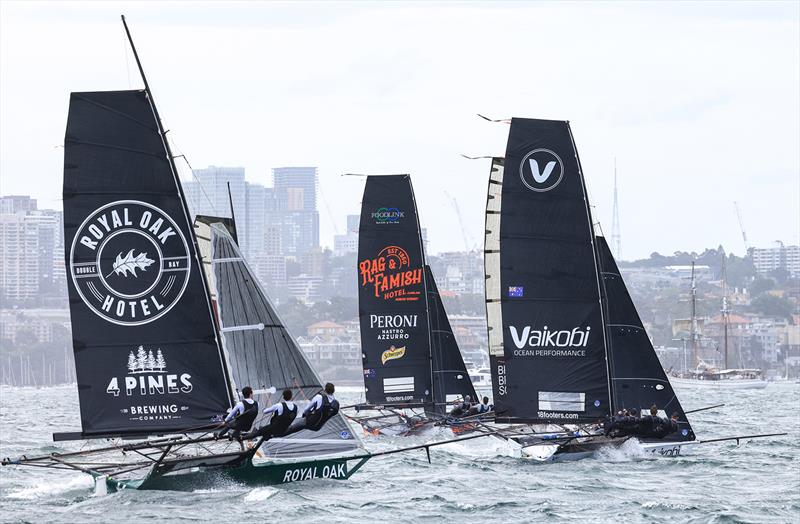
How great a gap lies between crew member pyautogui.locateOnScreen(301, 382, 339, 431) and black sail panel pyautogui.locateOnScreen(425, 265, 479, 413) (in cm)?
1695

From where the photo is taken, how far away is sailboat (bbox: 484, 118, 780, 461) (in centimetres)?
3067

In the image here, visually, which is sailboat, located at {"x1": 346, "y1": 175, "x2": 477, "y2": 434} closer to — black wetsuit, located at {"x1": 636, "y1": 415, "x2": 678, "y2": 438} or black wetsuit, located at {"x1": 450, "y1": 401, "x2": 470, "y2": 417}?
black wetsuit, located at {"x1": 450, "y1": 401, "x2": 470, "y2": 417}

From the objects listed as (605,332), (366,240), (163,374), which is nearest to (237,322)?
(163,374)

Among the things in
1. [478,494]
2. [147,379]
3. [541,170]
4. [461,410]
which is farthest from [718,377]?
[147,379]

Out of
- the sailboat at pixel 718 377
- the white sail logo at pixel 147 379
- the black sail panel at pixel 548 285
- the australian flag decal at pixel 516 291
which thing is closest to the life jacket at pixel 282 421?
the white sail logo at pixel 147 379

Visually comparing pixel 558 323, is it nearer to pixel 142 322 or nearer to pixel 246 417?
pixel 246 417

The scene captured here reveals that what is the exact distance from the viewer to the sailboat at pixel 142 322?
2389cm

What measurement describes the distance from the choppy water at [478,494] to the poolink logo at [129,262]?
2982 mm

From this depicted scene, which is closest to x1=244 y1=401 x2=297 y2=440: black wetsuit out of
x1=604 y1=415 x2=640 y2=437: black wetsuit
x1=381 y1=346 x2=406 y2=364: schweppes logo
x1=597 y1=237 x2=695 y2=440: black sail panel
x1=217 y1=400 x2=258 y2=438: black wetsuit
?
x1=217 y1=400 x2=258 y2=438: black wetsuit

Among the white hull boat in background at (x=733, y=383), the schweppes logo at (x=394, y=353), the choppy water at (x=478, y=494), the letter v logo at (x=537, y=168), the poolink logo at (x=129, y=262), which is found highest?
the letter v logo at (x=537, y=168)

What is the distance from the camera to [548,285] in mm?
31000

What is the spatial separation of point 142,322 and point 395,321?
1738 cm

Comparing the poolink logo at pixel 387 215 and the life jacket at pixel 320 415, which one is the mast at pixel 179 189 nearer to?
the life jacket at pixel 320 415

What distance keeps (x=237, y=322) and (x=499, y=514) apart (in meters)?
5.53
